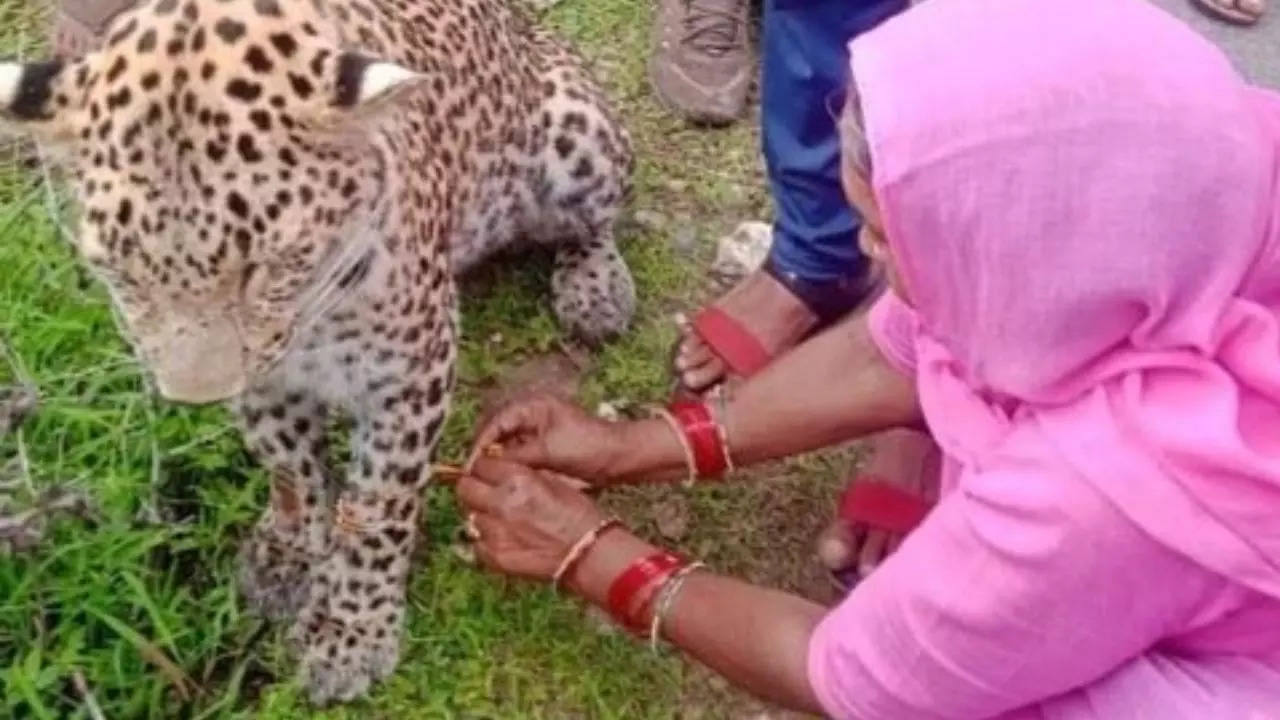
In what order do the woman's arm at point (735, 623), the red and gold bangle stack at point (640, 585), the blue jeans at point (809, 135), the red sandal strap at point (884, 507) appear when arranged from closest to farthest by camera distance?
the woman's arm at point (735, 623) → the red and gold bangle stack at point (640, 585) → the red sandal strap at point (884, 507) → the blue jeans at point (809, 135)

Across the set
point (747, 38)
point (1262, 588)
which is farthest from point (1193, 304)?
point (747, 38)

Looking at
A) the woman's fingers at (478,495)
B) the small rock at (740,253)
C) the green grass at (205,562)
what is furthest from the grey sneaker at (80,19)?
the small rock at (740,253)

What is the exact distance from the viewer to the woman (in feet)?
8.57

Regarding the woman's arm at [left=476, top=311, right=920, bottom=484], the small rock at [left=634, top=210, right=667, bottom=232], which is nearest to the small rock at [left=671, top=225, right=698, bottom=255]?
the small rock at [left=634, top=210, right=667, bottom=232]

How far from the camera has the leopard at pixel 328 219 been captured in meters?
2.80

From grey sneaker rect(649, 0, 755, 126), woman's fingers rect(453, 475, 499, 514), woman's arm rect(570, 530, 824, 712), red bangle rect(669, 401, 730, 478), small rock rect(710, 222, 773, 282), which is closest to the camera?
woman's arm rect(570, 530, 824, 712)

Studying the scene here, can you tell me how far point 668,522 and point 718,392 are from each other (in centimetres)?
34

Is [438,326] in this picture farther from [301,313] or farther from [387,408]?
[301,313]

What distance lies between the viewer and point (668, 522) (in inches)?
166

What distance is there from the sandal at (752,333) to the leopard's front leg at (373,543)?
82 cm

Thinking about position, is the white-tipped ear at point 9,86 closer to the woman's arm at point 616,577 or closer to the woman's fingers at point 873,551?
the woman's arm at point 616,577

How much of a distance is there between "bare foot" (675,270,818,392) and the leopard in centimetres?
21

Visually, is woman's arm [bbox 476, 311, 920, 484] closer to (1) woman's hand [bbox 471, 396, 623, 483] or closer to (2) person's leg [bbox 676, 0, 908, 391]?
(1) woman's hand [bbox 471, 396, 623, 483]

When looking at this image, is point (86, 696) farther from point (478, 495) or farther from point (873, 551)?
point (873, 551)
